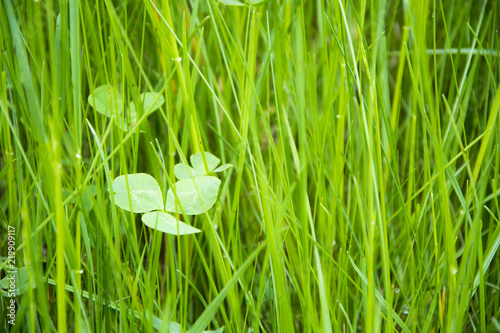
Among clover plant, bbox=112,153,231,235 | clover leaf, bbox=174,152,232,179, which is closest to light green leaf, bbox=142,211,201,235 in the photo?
clover plant, bbox=112,153,231,235

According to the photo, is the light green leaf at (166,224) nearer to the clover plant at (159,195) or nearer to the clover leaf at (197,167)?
the clover plant at (159,195)

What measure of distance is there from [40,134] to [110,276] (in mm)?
312

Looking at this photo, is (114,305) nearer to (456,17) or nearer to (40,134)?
(40,134)

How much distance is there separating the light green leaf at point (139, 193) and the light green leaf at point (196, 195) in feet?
0.08

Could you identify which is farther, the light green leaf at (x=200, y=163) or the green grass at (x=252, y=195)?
the light green leaf at (x=200, y=163)

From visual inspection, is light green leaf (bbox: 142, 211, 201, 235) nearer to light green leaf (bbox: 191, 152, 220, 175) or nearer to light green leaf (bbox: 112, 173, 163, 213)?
light green leaf (bbox: 112, 173, 163, 213)

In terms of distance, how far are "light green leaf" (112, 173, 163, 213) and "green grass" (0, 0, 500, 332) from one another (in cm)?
2

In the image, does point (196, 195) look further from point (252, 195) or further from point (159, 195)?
point (252, 195)

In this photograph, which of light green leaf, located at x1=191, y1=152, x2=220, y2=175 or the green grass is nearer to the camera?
the green grass

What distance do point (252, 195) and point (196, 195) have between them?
0.25 metres

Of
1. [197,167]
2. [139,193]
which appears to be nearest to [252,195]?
[197,167]

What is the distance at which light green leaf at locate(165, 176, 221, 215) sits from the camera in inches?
26.0

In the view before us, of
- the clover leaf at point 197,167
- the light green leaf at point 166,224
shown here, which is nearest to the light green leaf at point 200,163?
the clover leaf at point 197,167

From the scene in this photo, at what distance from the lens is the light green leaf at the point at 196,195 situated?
66 cm
